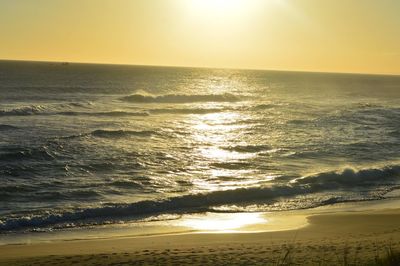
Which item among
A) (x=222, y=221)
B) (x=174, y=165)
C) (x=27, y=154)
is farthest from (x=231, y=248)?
(x=27, y=154)

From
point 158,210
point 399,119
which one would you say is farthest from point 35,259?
point 399,119

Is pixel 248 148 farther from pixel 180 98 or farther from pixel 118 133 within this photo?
pixel 180 98

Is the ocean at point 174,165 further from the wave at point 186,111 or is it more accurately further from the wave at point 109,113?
the wave at point 186,111

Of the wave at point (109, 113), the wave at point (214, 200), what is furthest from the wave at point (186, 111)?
the wave at point (214, 200)

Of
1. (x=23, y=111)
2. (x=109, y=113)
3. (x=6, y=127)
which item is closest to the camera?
(x=6, y=127)

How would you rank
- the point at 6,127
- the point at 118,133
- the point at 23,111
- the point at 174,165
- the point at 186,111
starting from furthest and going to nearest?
the point at 186,111, the point at 23,111, the point at 6,127, the point at 118,133, the point at 174,165

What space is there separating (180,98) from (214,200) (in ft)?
159

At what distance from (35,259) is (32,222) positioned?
146 inches

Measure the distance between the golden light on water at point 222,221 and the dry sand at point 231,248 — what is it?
0.94 meters

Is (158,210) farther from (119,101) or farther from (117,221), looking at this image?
(119,101)

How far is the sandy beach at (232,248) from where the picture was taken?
37.1ft

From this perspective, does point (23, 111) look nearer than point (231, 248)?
No

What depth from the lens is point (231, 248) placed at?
1266 cm

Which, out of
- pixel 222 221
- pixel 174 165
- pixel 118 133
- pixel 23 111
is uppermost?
pixel 23 111
